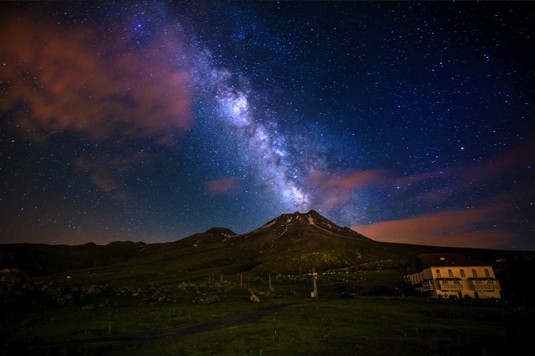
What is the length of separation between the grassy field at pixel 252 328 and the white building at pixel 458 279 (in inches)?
1268

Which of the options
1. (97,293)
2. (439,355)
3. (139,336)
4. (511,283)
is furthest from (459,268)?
(97,293)

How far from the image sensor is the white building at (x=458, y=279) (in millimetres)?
85812

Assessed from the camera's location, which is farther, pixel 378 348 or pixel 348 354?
pixel 378 348

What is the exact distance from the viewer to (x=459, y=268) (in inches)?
3541

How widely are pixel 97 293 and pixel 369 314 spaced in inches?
2250

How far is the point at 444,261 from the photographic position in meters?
92.9

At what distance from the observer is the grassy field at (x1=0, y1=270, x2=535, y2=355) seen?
28.2 m

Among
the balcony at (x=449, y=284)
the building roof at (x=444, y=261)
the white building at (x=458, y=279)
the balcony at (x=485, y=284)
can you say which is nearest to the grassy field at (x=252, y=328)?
the balcony at (x=449, y=284)

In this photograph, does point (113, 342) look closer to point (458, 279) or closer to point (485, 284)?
point (458, 279)

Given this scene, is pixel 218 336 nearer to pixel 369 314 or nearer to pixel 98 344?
pixel 98 344

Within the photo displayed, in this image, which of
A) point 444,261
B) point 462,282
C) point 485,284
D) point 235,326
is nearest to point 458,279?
point 462,282

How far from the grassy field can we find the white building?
32.2 metres

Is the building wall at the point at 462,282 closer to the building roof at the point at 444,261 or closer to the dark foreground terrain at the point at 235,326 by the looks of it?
the building roof at the point at 444,261

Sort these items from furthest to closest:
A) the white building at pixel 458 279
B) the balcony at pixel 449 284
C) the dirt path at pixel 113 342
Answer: the balcony at pixel 449 284
the white building at pixel 458 279
the dirt path at pixel 113 342
